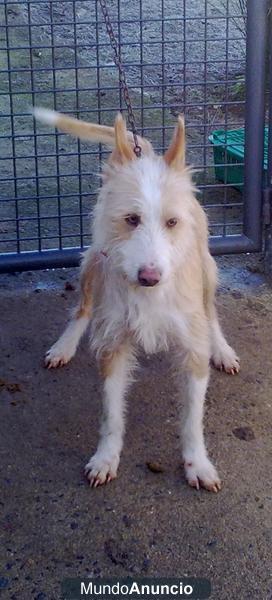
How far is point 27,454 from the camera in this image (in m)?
3.57

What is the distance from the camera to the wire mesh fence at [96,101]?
4859 millimetres

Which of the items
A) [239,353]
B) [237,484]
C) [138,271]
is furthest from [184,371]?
[239,353]

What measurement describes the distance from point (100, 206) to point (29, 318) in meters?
1.69

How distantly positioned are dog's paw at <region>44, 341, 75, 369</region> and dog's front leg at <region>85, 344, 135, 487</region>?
2.50 ft

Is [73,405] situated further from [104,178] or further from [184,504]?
[104,178]

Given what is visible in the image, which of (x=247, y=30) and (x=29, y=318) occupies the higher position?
(x=247, y=30)

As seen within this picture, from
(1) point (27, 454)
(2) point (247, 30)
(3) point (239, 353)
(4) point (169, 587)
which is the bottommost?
(4) point (169, 587)

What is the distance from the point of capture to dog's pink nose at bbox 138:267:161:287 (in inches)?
110

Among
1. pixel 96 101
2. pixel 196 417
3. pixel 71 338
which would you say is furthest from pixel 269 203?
pixel 96 101

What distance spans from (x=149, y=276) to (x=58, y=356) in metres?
1.54

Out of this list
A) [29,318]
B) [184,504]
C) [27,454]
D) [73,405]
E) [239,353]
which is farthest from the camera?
[29,318]

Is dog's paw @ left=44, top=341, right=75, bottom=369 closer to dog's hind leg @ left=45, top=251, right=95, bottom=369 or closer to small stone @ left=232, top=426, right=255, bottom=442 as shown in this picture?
dog's hind leg @ left=45, top=251, right=95, bottom=369

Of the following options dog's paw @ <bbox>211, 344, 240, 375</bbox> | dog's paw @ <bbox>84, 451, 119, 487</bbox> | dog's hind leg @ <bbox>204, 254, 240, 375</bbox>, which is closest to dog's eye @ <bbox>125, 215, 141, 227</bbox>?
dog's paw @ <bbox>84, 451, 119, 487</bbox>

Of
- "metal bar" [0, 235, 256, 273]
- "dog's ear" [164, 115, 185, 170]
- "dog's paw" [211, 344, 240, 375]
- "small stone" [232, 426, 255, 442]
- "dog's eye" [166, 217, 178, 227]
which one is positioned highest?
"dog's ear" [164, 115, 185, 170]
